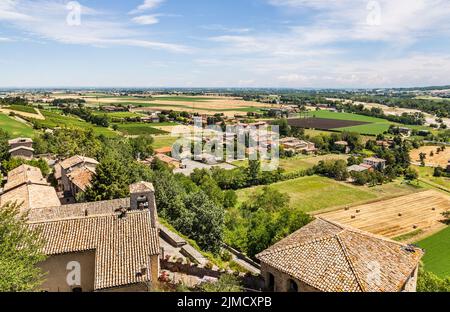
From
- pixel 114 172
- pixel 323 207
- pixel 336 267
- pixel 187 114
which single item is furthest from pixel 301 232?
pixel 187 114

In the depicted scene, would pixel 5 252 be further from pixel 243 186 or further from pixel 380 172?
pixel 380 172

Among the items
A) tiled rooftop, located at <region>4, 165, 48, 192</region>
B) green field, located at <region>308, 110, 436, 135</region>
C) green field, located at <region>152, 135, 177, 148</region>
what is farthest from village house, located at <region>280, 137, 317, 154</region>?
tiled rooftop, located at <region>4, 165, 48, 192</region>

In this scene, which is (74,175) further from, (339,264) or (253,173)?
(253,173)

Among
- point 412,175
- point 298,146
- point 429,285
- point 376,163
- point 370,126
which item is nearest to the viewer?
point 429,285

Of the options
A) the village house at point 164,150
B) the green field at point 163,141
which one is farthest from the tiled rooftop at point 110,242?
the green field at point 163,141

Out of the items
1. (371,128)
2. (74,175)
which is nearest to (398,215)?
(74,175)

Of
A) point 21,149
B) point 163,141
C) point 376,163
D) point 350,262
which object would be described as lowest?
point 376,163
